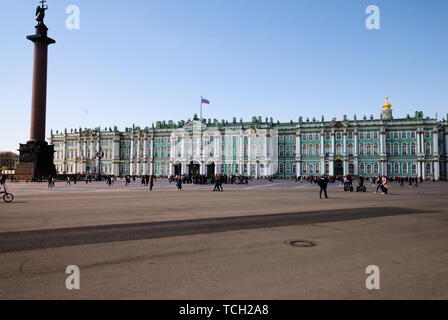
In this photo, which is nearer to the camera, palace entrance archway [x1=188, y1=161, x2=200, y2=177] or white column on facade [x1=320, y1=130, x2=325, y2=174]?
white column on facade [x1=320, y1=130, x2=325, y2=174]

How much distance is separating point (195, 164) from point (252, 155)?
51.6ft

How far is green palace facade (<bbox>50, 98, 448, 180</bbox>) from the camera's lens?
77.5m

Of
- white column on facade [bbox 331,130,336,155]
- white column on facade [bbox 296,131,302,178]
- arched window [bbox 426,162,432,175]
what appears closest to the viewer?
arched window [bbox 426,162,432,175]

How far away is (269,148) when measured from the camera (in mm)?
87500

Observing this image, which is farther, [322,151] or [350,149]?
[322,151]

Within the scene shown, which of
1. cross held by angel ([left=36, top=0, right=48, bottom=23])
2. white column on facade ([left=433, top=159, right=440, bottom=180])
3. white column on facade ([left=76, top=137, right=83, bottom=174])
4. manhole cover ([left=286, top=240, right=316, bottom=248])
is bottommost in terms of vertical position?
manhole cover ([left=286, top=240, right=316, bottom=248])

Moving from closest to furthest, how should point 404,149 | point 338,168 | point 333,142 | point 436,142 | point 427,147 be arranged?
point 436,142 < point 427,147 < point 404,149 < point 333,142 < point 338,168

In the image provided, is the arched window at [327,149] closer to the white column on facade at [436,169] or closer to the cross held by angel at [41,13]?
the white column on facade at [436,169]

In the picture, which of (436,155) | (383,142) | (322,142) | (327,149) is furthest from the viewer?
(322,142)

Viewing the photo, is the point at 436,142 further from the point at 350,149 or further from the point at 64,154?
the point at 64,154

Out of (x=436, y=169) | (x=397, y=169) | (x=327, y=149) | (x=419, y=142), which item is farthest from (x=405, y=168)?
(x=327, y=149)

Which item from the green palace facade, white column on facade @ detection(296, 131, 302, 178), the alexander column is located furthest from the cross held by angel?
white column on facade @ detection(296, 131, 302, 178)

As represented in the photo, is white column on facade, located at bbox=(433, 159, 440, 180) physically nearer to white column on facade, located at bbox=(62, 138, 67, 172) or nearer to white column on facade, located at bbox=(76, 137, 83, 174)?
white column on facade, located at bbox=(76, 137, 83, 174)
